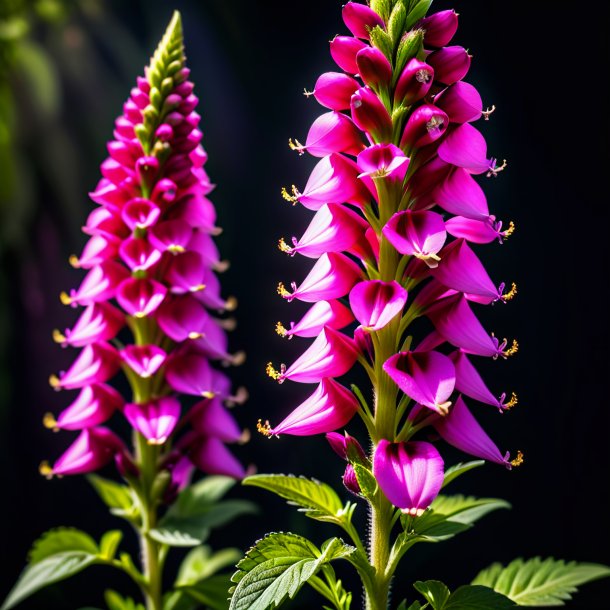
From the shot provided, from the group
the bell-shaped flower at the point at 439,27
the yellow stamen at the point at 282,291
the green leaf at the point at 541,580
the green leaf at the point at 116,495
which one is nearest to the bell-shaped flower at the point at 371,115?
the bell-shaped flower at the point at 439,27

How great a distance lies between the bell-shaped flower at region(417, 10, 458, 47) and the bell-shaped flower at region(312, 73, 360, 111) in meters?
0.11

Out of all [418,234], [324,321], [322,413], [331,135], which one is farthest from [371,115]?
[322,413]

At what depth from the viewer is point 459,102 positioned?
914mm

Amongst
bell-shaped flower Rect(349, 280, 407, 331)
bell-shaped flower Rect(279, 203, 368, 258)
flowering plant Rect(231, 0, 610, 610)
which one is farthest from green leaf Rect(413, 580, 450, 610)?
bell-shaped flower Rect(279, 203, 368, 258)

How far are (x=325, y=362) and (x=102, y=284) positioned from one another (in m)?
0.53

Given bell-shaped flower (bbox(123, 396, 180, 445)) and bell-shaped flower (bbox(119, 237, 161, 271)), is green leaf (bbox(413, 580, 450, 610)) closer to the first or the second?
bell-shaped flower (bbox(123, 396, 180, 445))

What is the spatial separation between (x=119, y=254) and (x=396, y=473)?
0.69 metres

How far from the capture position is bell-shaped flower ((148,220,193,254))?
123cm

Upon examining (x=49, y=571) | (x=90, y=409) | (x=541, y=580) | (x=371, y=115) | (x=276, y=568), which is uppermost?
(x=371, y=115)

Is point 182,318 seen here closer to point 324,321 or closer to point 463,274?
point 324,321

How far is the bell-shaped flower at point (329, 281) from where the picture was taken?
92cm

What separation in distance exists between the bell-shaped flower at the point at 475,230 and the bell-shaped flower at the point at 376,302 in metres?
0.14

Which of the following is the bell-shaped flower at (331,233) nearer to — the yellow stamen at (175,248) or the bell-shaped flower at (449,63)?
the bell-shaped flower at (449,63)

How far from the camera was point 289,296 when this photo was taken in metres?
0.94
